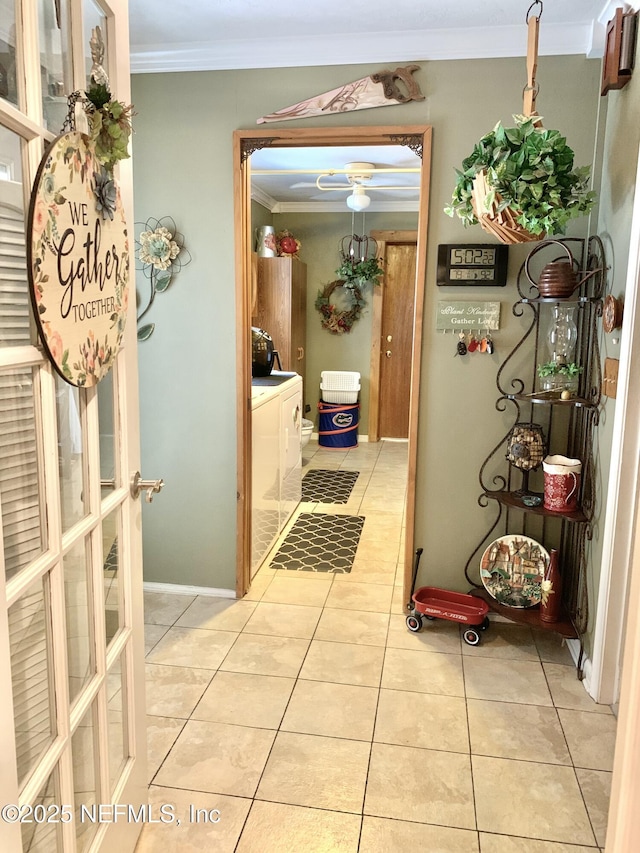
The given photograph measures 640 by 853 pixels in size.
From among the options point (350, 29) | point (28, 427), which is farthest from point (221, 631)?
point (350, 29)

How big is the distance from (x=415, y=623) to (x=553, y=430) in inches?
41.2

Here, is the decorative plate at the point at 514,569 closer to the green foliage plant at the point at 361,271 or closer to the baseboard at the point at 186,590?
the baseboard at the point at 186,590

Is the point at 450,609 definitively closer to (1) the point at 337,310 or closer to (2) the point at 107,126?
(2) the point at 107,126

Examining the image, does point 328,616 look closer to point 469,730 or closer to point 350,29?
point 469,730

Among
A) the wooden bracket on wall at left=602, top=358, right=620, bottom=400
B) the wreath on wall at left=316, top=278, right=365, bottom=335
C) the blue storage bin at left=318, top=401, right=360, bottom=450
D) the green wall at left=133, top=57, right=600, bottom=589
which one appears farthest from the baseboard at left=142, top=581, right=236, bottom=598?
the wreath on wall at left=316, top=278, right=365, bottom=335

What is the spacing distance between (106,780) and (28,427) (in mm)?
865

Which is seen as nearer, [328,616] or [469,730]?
[469,730]

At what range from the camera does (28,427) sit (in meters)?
1.11

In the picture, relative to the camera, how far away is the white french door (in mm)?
1031

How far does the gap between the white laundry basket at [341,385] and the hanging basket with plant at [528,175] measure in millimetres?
4503

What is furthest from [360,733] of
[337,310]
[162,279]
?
[337,310]

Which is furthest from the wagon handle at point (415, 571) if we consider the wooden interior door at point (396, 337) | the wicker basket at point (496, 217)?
the wooden interior door at point (396, 337)

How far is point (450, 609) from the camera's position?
279 centimetres

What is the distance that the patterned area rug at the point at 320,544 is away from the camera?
11.9 feet
